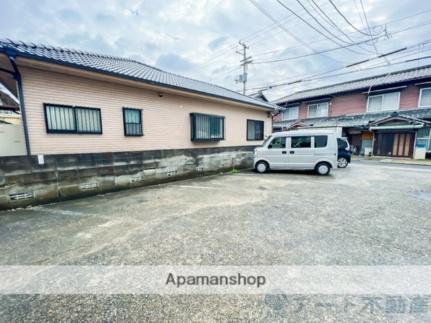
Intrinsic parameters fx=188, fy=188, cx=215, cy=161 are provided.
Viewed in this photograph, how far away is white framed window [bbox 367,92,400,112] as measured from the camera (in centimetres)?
1359

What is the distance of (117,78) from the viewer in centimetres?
535

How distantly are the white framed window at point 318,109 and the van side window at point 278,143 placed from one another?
12591 mm

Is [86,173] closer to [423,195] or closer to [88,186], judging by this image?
[88,186]

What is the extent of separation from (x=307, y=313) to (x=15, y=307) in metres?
2.51

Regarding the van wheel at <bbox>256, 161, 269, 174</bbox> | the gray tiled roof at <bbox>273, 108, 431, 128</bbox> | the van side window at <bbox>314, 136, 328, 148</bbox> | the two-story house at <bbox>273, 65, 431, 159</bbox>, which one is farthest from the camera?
the gray tiled roof at <bbox>273, 108, 431, 128</bbox>

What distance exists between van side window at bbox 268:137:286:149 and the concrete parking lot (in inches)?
124

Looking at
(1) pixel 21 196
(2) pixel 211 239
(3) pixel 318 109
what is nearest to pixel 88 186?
(1) pixel 21 196

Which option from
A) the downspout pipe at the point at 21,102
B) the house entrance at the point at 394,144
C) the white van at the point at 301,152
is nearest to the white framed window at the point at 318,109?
the house entrance at the point at 394,144

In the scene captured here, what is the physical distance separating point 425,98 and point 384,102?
6.80 ft

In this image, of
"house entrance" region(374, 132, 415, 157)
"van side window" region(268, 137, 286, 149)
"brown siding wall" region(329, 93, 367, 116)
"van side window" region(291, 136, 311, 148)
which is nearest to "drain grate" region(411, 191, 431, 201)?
A: "van side window" region(291, 136, 311, 148)

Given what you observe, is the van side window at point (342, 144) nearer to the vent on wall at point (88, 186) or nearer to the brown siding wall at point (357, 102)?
the brown siding wall at point (357, 102)

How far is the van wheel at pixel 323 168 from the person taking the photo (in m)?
7.30

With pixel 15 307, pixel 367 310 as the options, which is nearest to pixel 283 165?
pixel 367 310

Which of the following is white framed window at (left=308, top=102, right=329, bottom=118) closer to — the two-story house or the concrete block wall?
the two-story house
